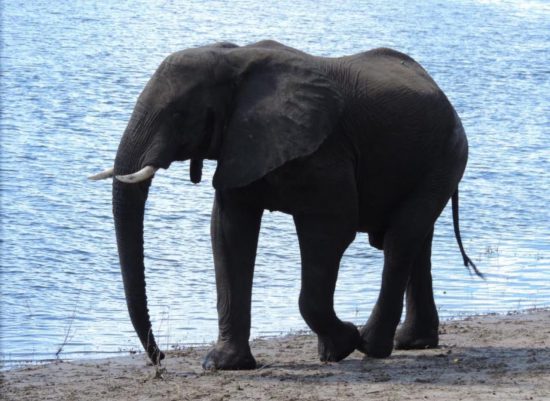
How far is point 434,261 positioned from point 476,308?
203 centimetres

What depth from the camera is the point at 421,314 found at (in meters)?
10.4

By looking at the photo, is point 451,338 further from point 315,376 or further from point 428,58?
point 428,58

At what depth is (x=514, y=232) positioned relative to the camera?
16.6 meters

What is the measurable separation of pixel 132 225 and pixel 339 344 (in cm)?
157

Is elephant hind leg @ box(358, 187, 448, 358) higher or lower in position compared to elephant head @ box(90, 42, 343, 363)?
lower

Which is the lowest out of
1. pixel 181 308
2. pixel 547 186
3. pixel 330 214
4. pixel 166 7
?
pixel 166 7

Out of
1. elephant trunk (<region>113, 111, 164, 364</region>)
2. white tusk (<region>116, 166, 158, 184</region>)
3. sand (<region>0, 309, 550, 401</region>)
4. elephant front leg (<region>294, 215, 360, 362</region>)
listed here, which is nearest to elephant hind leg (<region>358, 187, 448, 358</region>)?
sand (<region>0, 309, 550, 401</region>)

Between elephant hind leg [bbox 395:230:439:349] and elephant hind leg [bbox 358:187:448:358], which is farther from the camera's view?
elephant hind leg [bbox 395:230:439:349]

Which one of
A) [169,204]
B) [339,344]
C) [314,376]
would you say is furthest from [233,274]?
[169,204]

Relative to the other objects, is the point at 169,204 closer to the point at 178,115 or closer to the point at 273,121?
the point at 273,121

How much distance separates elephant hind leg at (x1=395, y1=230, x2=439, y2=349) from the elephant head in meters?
1.46

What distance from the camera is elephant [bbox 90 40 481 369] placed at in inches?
360

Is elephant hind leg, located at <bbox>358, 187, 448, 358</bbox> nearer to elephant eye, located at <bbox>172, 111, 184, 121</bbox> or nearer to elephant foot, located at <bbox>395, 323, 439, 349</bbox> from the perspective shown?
elephant foot, located at <bbox>395, 323, 439, 349</bbox>

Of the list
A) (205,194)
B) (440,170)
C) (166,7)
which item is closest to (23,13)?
(166,7)
